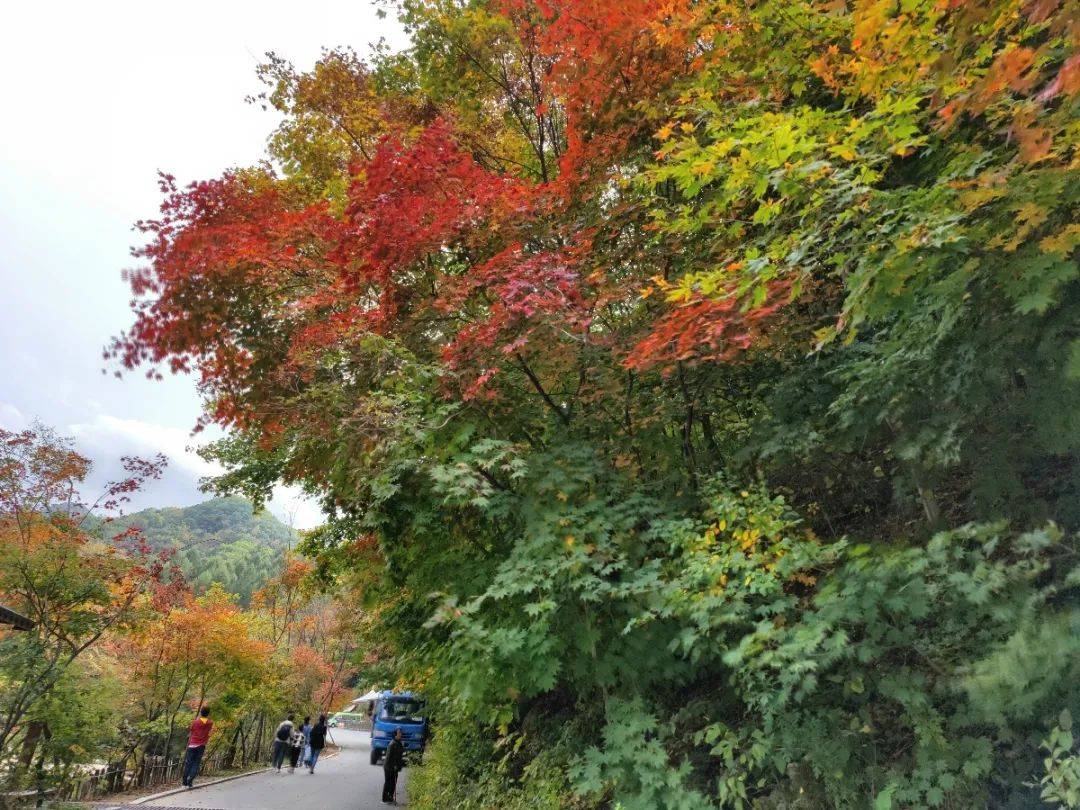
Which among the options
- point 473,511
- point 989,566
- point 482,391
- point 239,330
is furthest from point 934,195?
point 239,330

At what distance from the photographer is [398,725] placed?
57.6ft

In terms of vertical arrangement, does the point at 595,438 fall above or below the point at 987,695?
above

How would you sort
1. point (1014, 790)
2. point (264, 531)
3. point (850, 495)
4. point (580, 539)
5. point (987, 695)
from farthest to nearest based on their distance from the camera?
point (264, 531) → point (850, 495) → point (580, 539) → point (1014, 790) → point (987, 695)

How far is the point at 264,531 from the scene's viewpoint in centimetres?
10881

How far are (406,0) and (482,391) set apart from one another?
6678mm

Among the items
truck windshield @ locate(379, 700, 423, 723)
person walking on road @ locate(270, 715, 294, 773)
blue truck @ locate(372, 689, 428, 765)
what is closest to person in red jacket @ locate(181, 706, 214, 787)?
person walking on road @ locate(270, 715, 294, 773)

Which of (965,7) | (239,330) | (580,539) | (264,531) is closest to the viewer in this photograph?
(965,7)

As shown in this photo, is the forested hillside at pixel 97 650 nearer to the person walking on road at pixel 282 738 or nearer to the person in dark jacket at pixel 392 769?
the person walking on road at pixel 282 738

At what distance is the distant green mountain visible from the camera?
60.5 metres

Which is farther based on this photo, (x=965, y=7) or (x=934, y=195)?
(x=934, y=195)

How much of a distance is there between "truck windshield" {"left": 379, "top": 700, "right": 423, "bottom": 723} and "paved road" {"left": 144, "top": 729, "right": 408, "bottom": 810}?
156 centimetres

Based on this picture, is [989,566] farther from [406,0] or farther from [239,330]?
[406,0]

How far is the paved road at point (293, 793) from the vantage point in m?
10.0

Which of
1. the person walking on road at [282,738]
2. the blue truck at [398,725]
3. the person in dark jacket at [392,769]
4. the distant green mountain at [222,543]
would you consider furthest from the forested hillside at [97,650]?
the distant green mountain at [222,543]
